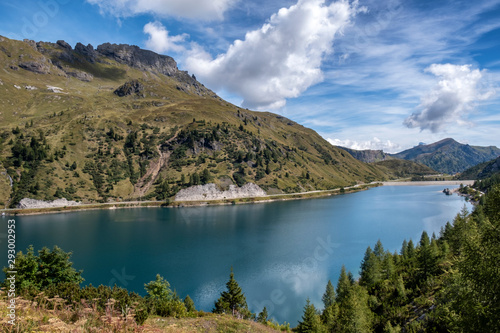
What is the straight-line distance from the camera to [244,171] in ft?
637

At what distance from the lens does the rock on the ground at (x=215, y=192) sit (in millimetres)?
162000

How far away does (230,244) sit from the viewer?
258 ft

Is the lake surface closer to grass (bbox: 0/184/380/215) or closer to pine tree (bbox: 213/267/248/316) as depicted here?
pine tree (bbox: 213/267/248/316)

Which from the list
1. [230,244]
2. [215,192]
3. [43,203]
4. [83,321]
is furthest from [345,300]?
[43,203]

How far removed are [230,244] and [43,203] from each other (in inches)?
4513

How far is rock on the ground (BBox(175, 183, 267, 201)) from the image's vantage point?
6378 inches

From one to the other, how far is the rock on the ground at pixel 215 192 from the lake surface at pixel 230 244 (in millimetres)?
29506

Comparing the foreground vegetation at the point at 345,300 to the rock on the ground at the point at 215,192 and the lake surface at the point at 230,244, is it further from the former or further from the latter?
the rock on the ground at the point at 215,192

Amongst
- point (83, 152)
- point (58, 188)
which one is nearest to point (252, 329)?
point (58, 188)

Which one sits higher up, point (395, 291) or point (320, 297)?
point (395, 291)

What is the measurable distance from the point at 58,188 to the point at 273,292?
14611 centimetres

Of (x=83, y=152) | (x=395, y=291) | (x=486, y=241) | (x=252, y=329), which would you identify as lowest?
(x=395, y=291)

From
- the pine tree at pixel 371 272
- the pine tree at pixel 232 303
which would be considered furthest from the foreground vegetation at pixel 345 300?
the pine tree at pixel 232 303

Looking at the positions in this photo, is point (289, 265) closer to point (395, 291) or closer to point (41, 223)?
point (395, 291)
